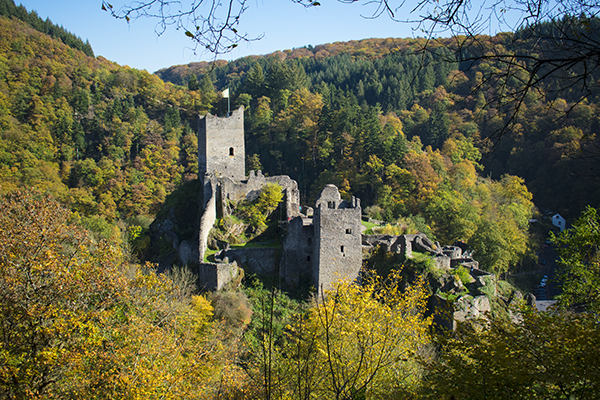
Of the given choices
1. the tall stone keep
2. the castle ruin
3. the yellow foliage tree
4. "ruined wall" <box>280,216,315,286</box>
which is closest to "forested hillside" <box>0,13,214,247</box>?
the tall stone keep

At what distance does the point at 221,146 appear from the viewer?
2953 cm

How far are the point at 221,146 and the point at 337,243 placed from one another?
11464 mm

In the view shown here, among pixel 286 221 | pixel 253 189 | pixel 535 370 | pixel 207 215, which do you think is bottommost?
pixel 286 221

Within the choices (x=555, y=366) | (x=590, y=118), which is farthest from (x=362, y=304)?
(x=590, y=118)

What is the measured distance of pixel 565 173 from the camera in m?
42.3

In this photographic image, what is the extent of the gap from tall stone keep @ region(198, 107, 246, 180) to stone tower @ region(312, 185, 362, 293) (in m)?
9.04

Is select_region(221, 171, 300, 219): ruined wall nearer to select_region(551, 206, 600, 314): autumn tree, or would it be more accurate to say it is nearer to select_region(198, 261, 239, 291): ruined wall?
select_region(198, 261, 239, 291): ruined wall

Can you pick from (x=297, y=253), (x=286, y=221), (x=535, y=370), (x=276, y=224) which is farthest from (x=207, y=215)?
(x=535, y=370)

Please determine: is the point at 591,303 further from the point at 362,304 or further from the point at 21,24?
the point at 21,24

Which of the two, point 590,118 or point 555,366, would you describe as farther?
point 590,118

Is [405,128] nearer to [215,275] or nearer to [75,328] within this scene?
[215,275]

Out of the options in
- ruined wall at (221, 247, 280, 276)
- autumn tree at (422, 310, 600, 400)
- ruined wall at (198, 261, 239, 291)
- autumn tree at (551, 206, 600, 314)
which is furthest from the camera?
A: ruined wall at (221, 247, 280, 276)

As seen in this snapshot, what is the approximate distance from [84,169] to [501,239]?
39.4 metres

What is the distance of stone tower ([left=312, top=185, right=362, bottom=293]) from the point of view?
901 inches
